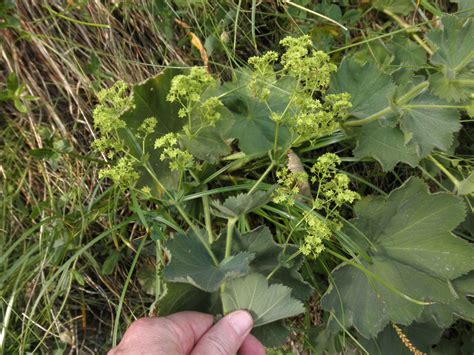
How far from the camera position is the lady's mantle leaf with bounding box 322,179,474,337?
62.1 inches

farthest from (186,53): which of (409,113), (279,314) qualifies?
(279,314)

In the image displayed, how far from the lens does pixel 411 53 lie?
6.19 ft

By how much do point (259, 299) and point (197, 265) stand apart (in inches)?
7.8

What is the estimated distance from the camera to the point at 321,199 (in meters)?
1.53

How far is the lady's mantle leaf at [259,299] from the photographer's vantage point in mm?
1403

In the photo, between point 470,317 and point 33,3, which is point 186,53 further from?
point 470,317

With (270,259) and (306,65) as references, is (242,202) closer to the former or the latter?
(270,259)

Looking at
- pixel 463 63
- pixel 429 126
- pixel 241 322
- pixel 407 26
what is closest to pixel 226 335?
pixel 241 322

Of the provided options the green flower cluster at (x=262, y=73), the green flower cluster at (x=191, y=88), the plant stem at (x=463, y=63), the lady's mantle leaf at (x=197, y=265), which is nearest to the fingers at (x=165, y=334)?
the lady's mantle leaf at (x=197, y=265)

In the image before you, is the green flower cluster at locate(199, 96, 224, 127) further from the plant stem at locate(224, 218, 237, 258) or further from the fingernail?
the fingernail

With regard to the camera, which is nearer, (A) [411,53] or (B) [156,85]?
(B) [156,85]

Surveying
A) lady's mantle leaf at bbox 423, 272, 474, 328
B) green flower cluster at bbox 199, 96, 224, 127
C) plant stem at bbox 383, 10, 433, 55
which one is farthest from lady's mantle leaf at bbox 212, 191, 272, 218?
plant stem at bbox 383, 10, 433, 55

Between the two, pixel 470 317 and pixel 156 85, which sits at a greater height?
pixel 156 85

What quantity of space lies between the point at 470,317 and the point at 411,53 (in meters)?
0.94
